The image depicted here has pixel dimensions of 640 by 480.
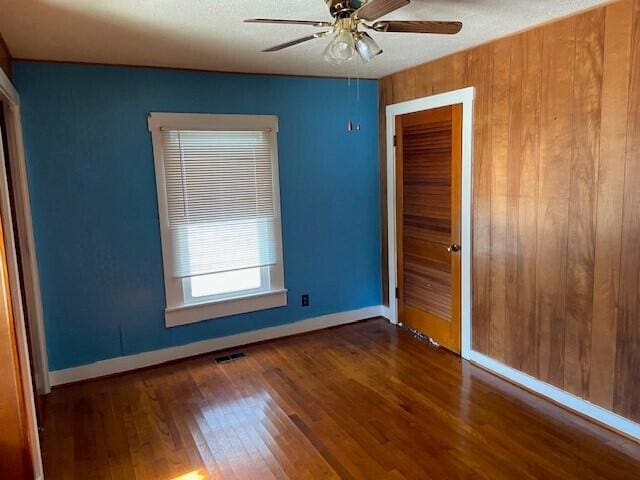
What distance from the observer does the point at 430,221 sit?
388 centimetres

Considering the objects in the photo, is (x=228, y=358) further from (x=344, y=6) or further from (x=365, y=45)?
(x=344, y=6)

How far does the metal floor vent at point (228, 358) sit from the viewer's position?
12.3ft

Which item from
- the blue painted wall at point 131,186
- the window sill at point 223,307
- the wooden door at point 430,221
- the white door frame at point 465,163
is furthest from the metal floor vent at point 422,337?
the window sill at point 223,307

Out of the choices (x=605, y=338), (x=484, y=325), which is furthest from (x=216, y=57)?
(x=605, y=338)

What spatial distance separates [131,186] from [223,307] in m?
1.22

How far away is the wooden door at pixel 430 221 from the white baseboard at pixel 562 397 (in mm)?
330

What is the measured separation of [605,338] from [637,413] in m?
0.41

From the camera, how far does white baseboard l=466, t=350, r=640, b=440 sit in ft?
8.43

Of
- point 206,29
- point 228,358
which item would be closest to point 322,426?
point 228,358

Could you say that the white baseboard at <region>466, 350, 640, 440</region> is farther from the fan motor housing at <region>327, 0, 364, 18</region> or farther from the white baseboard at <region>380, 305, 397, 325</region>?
the fan motor housing at <region>327, 0, 364, 18</region>

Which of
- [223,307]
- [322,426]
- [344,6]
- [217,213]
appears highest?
[344,6]

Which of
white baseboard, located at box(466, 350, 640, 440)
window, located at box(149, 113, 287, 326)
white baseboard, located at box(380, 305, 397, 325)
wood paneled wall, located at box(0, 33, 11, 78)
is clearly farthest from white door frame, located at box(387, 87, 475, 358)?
wood paneled wall, located at box(0, 33, 11, 78)

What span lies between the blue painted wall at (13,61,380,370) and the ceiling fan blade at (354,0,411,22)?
2.11 meters

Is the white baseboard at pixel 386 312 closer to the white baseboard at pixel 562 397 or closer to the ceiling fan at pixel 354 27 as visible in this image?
the white baseboard at pixel 562 397
